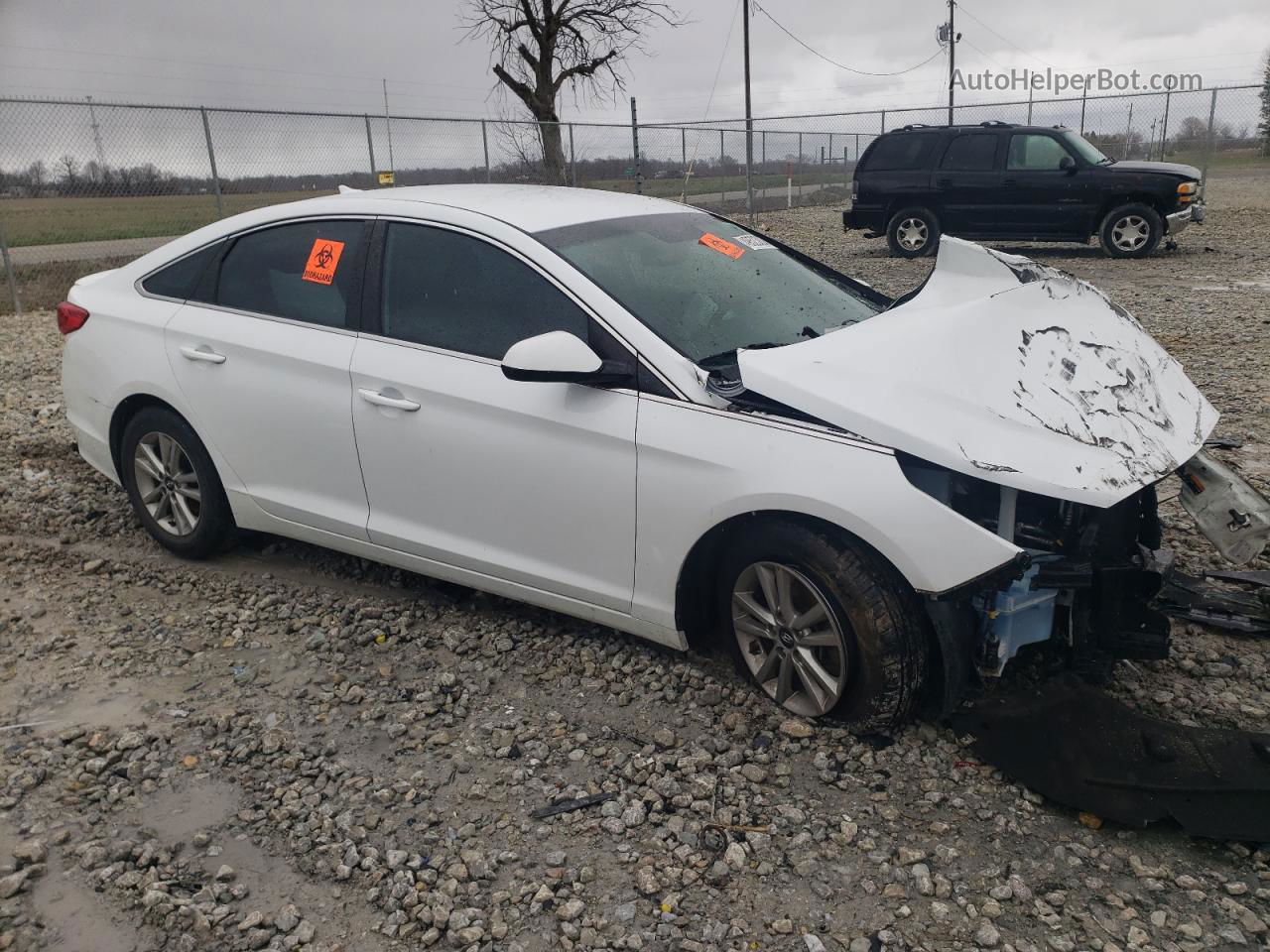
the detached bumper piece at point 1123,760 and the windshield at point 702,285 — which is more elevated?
the windshield at point 702,285

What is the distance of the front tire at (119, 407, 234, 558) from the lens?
4.47m

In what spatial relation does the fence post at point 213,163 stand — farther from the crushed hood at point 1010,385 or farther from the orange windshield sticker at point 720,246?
the crushed hood at point 1010,385

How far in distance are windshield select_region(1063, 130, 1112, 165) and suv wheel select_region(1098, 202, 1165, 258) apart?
738mm

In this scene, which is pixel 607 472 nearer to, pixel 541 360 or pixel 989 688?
pixel 541 360

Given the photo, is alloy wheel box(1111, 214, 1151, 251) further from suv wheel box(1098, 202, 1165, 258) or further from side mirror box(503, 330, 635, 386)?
side mirror box(503, 330, 635, 386)

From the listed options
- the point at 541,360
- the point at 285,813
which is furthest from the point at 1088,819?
the point at 285,813

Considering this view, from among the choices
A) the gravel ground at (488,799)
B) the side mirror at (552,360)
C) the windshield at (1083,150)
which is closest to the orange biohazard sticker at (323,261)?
the side mirror at (552,360)

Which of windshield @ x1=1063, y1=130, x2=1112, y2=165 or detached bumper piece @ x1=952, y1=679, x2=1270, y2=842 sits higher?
windshield @ x1=1063, y1=130, x2=1112, y2=165

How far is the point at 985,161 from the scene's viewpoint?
14523mm

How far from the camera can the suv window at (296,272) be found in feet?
13.2

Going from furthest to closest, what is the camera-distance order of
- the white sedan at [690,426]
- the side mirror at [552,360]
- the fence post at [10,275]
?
1. the fence post at [10,275]
2. the side mirror at [552,360]
3. the white sedan at [690,426]

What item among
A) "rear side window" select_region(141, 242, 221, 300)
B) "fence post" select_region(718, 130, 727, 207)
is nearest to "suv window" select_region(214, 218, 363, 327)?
"rear side window" select_region(141, 242, 221, 300)

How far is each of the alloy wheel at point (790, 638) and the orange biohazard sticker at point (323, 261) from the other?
6.80 ft

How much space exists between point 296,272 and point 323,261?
0.16 m
